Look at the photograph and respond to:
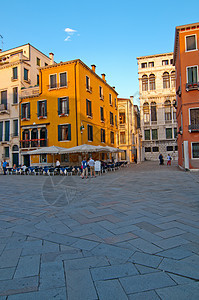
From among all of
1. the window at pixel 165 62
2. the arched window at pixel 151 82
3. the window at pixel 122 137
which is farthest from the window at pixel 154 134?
the window at pixel 165 62

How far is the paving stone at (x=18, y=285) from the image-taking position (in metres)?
2.15

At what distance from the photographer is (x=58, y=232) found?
3.80 meters

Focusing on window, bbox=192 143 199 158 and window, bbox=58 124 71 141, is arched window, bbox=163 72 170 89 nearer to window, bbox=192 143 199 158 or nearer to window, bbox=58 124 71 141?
window, bbox=192 143 199 158

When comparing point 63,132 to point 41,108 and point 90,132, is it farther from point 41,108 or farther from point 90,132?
point 41,108

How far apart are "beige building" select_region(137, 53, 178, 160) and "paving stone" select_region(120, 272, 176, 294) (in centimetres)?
3618

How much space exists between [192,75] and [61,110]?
1194 centimetres

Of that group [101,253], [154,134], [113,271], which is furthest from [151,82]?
[113,271]

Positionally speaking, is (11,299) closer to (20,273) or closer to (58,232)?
(20,273)

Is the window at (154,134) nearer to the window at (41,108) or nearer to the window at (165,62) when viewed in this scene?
the window at (165,62)

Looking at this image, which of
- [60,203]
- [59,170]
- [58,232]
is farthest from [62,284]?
[59,170]

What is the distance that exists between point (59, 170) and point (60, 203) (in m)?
11.4

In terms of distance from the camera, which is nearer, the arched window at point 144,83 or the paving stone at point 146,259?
the paving stone at point 146,259

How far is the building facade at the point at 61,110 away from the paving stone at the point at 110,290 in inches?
680

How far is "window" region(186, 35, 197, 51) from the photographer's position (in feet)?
53.5
